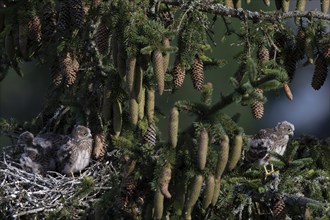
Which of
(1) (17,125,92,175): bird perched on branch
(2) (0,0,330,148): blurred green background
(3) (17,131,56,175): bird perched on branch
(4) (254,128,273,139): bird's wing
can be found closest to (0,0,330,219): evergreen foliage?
(1) (17,125,92,175): bird perched on branch

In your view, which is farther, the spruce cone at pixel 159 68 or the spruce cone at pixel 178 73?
the spruce cone at pixel 178 73

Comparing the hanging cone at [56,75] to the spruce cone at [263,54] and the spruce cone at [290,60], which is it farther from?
the spruce cone at [290,60]

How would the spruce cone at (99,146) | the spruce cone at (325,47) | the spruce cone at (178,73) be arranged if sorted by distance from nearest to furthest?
the spruce cone at (178,73) → the spruce cone at (325,47) → the spruce cone at (99,146)

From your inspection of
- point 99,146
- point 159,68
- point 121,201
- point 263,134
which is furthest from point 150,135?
point 159,68

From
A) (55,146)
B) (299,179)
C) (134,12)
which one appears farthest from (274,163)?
(55,146)

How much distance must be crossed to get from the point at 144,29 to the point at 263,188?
0.96 m

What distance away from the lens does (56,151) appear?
7227 millimetres

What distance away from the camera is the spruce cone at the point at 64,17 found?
5.87 metres

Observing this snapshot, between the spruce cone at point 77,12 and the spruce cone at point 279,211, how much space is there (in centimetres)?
144

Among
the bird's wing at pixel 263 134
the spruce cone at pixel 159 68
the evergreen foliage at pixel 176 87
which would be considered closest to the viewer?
the evergreen foliage at pixel 176 87

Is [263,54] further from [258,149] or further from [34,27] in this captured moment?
[34,27]

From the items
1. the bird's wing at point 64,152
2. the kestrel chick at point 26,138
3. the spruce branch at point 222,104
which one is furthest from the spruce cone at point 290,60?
the kestrel chick at point 26,138

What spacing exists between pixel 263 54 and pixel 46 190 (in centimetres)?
162

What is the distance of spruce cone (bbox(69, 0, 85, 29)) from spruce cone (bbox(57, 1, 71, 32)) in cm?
2
